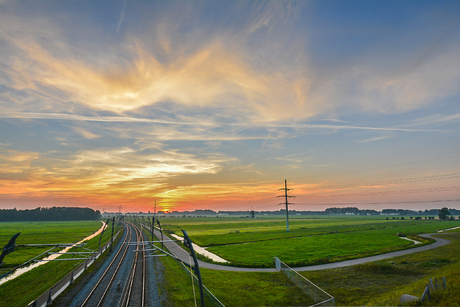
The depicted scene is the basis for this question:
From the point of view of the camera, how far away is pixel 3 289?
34.0 meters

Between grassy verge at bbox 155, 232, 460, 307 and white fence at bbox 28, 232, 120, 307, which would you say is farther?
grassy verge at bbox 155, 232, 460, 307

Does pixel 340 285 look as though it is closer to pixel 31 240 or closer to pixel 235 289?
pixel 235 289

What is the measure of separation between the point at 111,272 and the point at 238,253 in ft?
92.5

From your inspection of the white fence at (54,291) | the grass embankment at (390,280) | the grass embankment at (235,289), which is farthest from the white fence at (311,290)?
the white fence at (54,291)

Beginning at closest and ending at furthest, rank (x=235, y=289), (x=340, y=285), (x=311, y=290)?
(x=311, y=290), (x=235, y=289), (x=340, y=285)

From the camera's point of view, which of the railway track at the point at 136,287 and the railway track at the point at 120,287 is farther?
the railway track at the point at 120,287

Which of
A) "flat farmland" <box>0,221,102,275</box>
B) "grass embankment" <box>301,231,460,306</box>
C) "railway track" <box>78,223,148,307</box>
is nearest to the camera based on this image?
"grass embankment" <box>301,231,460,306</box>

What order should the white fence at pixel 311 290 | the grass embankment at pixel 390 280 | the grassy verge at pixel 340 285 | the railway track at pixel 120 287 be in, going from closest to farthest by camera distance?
1. the white fence at pixel 311 290
2. the grass embankment at pixel 390 280
3. the grassy verge at pixel 340 285
4. the railway track at pixel 120 287

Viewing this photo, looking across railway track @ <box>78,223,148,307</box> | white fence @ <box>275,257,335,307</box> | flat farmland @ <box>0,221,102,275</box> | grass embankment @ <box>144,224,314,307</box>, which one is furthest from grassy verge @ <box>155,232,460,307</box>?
flat farmland @ <box>0,221,102,275</box>

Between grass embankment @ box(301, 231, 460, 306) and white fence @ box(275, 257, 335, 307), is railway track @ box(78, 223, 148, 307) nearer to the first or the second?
white fence @ box(275, 257, 335, 307)

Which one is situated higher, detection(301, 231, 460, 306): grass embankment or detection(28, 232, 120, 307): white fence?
detection(28, 232, 120, 307): white fence

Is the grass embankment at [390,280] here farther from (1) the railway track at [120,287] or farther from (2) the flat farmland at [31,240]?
(2) the flat farmland at [31,240]

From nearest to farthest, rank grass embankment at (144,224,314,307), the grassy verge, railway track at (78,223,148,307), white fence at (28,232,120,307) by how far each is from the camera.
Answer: white fence at (28,232,120,307), the grassy verge, railway track at (78,223,148,307), grass embankment at (144,224,314,307)

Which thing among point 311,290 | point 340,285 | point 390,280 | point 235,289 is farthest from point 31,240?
point 390,280
